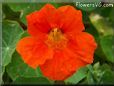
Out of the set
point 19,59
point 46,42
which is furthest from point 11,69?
point 46,42

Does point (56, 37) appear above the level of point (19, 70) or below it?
above

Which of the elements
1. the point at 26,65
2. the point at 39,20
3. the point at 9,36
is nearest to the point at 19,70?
the point at 26,65

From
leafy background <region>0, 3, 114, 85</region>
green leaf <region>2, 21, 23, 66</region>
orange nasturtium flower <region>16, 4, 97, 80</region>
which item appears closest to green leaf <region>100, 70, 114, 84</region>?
leafy background <region>0, 3, 114, 85</region>

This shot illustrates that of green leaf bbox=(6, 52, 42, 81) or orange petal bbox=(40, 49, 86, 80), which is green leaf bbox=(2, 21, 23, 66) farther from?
orange petal bbox=(40, 49, 86, 80)

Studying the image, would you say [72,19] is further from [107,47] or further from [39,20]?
[107,47]

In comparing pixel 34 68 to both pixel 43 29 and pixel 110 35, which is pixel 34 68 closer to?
pixel 43 29
